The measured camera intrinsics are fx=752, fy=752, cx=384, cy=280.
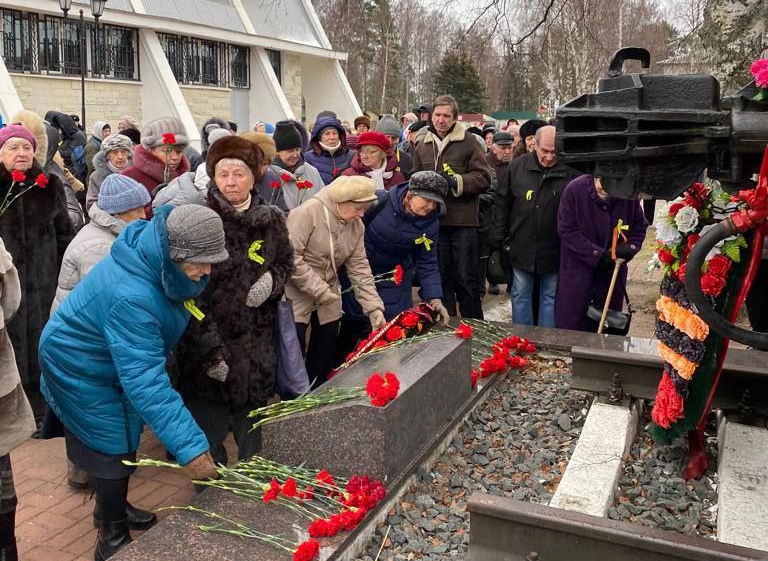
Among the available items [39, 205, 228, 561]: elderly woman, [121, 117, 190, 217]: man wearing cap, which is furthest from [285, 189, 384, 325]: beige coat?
[121, 117, 190, 217]: man wearing cap

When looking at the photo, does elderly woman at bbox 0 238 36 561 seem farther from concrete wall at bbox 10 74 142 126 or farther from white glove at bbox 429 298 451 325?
concrete wall at bbox 10 74 142 126

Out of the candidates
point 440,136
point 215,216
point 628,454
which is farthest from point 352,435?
point 440,136

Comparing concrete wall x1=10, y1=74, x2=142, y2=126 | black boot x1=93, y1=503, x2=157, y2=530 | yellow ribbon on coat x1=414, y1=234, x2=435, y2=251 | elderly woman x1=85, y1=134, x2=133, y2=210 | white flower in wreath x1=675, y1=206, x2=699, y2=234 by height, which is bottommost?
black boot x1=93, y1=503, x2=157, y2=530

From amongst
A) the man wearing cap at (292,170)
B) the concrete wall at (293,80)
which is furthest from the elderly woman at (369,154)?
the concrete wall at (293,80)

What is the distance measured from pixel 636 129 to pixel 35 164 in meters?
4.23

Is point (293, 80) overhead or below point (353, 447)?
overhead

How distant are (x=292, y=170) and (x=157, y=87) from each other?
16744 millimetres

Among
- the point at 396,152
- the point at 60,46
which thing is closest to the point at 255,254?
the point at 396,152

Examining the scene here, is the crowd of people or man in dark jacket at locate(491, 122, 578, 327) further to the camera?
man in dark jacket at locate(491, 122, 578, 327)

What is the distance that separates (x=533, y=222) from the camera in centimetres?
628

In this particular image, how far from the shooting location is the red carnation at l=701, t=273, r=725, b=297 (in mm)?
3525

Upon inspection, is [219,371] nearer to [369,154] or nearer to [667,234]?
[667,234]

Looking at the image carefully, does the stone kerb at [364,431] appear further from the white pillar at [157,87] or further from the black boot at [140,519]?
the white pillar at [157,87]

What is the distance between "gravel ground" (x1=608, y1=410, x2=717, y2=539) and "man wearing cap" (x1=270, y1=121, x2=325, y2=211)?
325 cm
